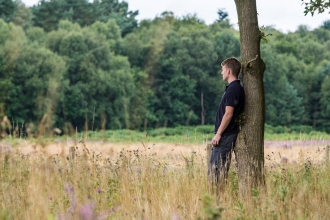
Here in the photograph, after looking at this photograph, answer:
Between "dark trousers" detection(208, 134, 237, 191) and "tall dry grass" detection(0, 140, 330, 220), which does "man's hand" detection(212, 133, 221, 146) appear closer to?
"dark trousers" detection(208, 134, 237, 191)

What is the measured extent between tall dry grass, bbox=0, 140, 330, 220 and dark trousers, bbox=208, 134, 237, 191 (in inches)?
5.9

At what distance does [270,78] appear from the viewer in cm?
9256

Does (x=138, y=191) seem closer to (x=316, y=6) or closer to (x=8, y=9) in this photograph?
(x=316, y=6)

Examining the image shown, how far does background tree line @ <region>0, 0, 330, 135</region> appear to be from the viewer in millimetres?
70312

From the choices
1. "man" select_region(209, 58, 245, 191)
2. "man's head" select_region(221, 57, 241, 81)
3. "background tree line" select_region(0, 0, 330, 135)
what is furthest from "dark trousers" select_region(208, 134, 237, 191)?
"background tree line" select_region(0, 0, 330, 135)

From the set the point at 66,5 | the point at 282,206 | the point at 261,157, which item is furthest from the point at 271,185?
the point at 66,5

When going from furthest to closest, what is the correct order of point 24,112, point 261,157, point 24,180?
point 24,112, point 261,157, point 24,180

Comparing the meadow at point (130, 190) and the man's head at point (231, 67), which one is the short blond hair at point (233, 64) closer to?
the man's head at point (231, 67)

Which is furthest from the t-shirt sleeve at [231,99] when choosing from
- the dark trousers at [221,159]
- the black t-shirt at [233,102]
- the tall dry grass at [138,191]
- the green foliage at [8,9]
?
the green foliage at [8,9]

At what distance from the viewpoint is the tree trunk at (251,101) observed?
29.4ft

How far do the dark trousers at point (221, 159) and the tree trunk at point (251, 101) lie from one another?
6.1 inches

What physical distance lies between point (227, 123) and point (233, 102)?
0.27 m

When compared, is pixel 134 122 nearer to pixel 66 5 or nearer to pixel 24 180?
pixel 66 5

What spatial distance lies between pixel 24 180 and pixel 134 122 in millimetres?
71446
